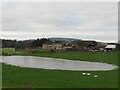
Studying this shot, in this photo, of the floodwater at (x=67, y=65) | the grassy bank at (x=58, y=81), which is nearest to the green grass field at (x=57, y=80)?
the grassy bank at (x=58, y=81)

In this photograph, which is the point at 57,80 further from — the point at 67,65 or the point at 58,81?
the point at 67,65

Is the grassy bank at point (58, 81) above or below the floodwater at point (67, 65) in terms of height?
above

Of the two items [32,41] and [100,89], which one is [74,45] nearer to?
[32,41]

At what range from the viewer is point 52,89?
1916cm

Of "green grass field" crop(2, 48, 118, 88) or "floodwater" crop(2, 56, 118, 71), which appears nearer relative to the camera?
"green grass field" crop(2, 48, 118, 88)

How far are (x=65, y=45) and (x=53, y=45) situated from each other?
7227mm

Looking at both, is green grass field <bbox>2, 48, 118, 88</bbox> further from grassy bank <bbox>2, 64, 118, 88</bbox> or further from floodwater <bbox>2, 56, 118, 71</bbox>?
floodwater <bbox>2, 56, 118, 71</bbox>

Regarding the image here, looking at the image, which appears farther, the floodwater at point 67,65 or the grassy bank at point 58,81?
the floodwater at point 67,65

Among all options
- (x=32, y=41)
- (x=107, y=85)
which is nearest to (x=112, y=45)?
(x=32, y=41)

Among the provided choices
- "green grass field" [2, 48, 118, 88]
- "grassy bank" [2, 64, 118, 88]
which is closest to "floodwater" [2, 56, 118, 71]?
"green grass field" [2, 48, 118, 88]

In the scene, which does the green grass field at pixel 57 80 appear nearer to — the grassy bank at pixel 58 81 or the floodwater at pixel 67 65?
the grassy bank at pixel 58 81

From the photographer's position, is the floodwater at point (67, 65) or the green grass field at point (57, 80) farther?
the floodwater at point (67, 65)

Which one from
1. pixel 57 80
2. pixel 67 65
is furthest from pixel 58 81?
pixel 67 65

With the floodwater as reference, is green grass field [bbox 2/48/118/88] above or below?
above
